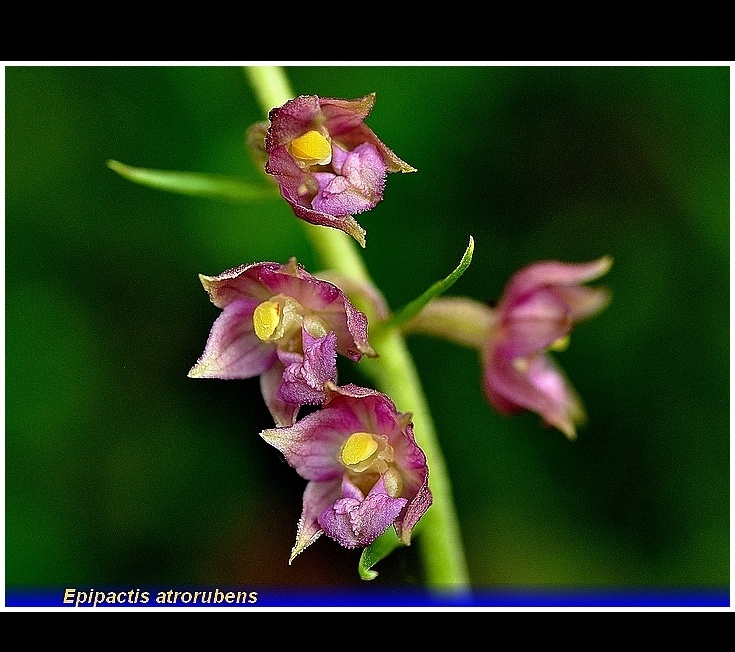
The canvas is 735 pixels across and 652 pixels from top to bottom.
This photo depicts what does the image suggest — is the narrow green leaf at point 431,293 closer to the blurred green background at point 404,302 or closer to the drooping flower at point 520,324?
the drooping flower at point 520,324

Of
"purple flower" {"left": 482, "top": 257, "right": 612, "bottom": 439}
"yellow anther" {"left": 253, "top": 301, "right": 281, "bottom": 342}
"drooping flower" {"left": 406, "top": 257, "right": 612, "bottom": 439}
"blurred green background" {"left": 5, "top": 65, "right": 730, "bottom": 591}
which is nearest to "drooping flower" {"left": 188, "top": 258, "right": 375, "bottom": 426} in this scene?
"yellow anther" {"left": 253, "top": 301, "right": 281, "bottom": 342}

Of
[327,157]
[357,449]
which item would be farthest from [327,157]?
[357,449]

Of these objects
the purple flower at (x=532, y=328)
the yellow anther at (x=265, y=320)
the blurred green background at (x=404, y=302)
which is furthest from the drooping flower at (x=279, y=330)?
the blurred green background at (x=404, y=302)

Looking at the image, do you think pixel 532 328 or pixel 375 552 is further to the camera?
pixel 532 328

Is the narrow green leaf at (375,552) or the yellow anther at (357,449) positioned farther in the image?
the yellow anther at (357,449)

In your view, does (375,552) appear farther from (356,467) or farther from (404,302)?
(404,302)

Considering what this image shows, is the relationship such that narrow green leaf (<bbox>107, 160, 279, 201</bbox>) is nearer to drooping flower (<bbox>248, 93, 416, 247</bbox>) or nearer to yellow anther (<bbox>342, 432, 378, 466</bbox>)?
drooping flower (<bbox>248, 93, 416, 247</bbox>)
